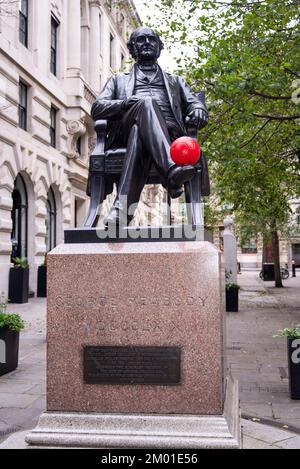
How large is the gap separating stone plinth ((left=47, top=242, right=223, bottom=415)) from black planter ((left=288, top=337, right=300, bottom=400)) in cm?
247

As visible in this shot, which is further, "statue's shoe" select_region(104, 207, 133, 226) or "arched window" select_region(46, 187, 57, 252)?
"arched window" select_region(46, 187, 57, 252)

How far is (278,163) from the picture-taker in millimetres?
15633

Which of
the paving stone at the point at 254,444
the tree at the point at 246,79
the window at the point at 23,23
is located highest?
the window at the point at 23,23

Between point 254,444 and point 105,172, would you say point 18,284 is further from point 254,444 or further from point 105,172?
point 254,444

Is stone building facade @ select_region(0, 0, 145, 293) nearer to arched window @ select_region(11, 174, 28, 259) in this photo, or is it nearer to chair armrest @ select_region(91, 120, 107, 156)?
arched window @ select_region(11, 174, 28, 259)

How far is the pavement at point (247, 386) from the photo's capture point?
4.30m

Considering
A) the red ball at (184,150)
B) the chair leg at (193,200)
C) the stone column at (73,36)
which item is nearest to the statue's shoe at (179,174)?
the red ball at (184,150)

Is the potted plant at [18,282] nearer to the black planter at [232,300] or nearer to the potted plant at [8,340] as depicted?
the black planter at [232,300]

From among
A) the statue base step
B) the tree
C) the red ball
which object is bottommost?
the statue base step

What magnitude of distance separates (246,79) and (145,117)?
24.0ft

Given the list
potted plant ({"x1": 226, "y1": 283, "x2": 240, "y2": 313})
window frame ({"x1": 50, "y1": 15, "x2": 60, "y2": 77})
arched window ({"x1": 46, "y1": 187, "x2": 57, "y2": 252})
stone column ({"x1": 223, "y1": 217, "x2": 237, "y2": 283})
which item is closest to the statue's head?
potted plant ({"x1": 226, "y1": 283, "x2": 240, "y2": 313})

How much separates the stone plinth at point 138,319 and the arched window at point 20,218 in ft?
46.5

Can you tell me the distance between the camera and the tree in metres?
11.4

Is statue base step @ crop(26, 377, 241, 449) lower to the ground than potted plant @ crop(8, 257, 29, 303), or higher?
lower
